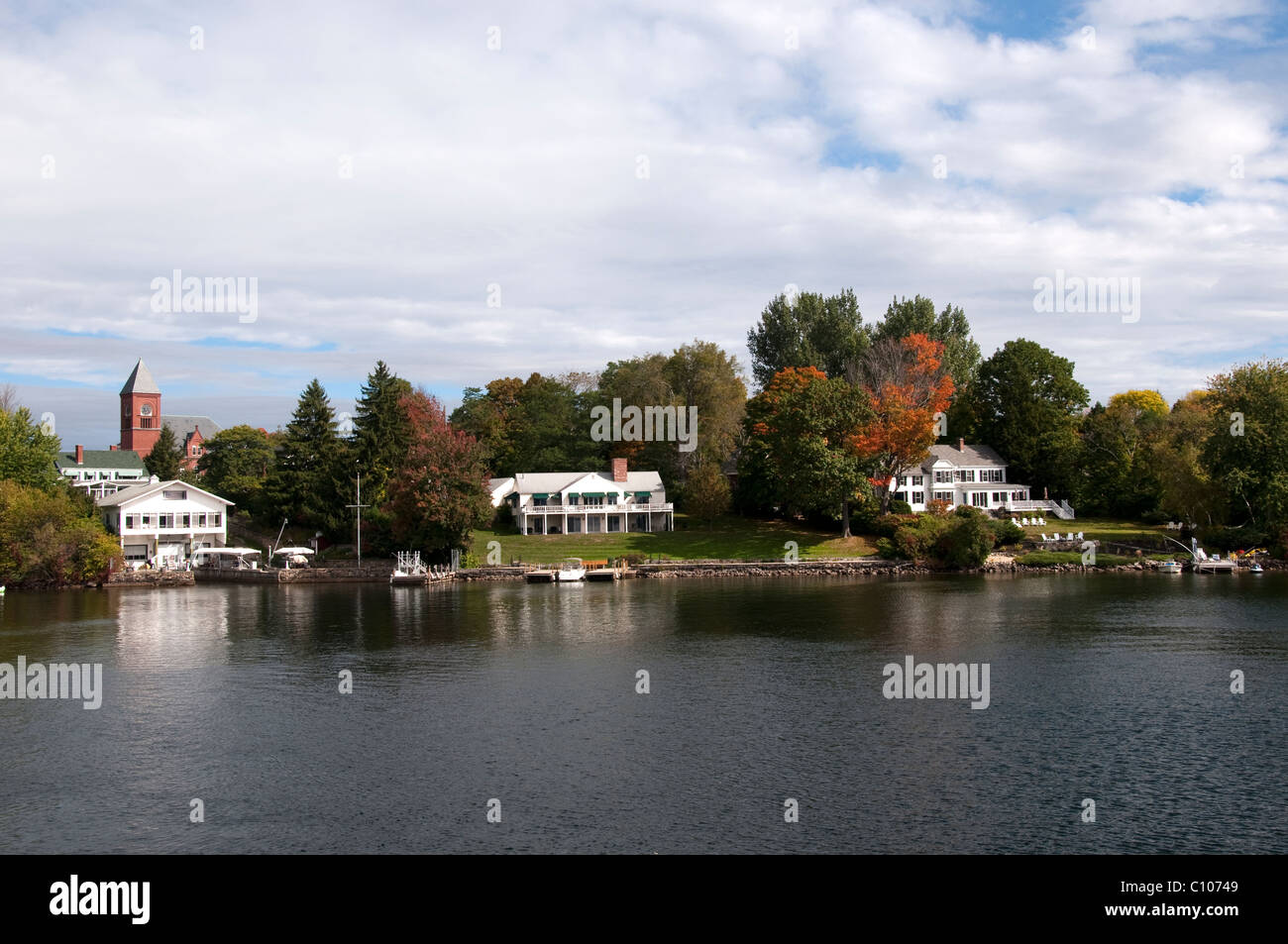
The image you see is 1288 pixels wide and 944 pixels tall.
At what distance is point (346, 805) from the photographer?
21.5 meters

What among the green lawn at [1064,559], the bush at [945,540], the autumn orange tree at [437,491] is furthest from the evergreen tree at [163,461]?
the green lawn at [1064,559]

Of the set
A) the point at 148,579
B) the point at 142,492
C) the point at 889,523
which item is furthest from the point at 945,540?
the point at 142,492

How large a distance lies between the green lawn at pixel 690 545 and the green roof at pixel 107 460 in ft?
317

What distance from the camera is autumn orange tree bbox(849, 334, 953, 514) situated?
8106 cm

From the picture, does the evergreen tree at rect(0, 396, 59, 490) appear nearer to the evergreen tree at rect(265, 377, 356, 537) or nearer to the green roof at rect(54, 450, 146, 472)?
the evergreen tree at rect(265, 377, 356, 537)

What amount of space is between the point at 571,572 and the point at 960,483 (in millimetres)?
41133

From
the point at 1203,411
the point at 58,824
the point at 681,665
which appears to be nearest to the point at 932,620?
the point at 681,665

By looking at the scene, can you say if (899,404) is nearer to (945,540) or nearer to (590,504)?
(945,540)

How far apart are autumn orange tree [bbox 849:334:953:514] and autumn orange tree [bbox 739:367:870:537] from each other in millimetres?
1762

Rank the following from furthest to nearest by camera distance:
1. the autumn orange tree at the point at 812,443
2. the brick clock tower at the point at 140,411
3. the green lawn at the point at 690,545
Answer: the brick clock tower at the point at 140,411
the green lawn at the point at 690,545
the autumn orange tree at the point at 812,443

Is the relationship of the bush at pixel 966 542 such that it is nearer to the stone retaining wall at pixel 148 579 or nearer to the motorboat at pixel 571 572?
the motorboat at pixel 571 572

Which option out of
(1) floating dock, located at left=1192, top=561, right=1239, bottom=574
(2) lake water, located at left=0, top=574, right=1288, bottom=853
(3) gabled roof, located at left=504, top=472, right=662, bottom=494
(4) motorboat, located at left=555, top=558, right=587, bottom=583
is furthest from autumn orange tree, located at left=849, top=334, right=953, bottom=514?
(2) lake water, located at left=0, top=574, right=1288, bottom=853

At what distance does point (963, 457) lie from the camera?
3674 inches

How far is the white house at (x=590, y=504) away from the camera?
8969 centimetres
